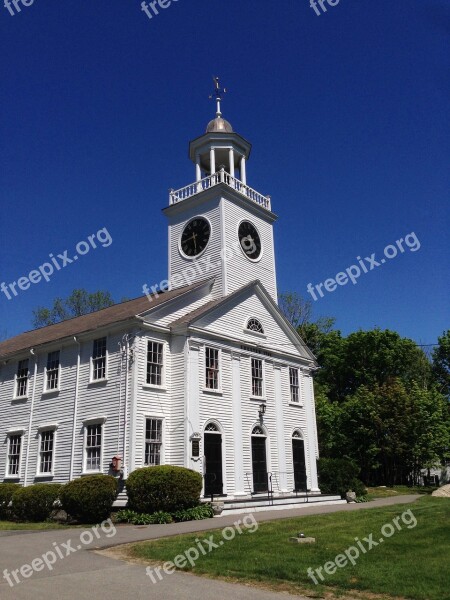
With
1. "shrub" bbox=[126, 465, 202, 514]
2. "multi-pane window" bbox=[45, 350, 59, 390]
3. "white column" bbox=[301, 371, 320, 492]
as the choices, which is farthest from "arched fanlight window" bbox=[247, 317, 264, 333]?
"shrub" bbox=[126, 465, 202, 514]

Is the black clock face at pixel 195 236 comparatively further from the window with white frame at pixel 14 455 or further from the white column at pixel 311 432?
the window with white frame at pixel 14 455

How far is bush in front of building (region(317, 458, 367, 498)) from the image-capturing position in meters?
26.3

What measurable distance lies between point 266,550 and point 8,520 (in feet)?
43.6

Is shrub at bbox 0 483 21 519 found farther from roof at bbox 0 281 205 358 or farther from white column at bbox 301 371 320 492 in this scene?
white column at bbox 301 371 320 492

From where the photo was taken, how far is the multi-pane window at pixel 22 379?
2583 cm

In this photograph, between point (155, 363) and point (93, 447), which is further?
point (155, 363)

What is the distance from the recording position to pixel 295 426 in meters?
26.8

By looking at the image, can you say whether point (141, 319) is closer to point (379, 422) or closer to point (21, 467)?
point (21, 467)

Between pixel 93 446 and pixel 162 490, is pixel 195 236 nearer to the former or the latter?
pixel 93 446

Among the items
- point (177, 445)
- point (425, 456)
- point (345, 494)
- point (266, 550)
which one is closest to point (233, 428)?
point (177, 445)

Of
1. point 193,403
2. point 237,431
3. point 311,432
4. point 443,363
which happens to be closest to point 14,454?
point 193,403

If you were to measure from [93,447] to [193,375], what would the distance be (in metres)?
4.66

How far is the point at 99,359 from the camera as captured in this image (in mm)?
22656

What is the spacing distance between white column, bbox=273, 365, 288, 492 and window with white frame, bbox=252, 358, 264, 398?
1.06 m
